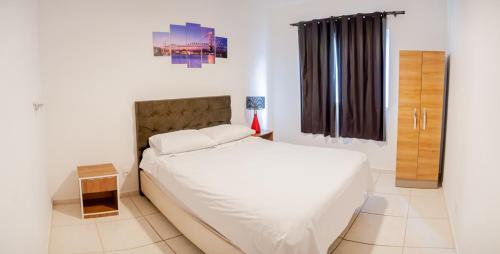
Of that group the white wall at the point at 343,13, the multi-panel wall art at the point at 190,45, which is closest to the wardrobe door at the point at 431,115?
the white wall at the point at 343,13

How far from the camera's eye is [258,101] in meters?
4.87

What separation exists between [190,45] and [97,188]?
80.7 inches

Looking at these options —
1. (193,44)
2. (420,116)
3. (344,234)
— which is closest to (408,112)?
(420,116)

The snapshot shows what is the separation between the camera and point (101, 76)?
12.1 ft

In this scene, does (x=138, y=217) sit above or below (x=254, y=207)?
below

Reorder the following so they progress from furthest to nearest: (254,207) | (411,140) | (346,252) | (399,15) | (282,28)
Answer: (282,28)
(399,15)
(411,140)
(346,252)
(254,207)

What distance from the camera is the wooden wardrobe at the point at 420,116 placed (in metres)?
3.85

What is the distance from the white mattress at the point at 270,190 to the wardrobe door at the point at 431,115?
1005 mm

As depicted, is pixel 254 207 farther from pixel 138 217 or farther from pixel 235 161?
pixel 138 217

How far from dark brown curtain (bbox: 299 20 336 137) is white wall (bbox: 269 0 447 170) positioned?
0.18 m

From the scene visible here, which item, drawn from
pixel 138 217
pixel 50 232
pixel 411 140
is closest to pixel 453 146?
pixel 411 140

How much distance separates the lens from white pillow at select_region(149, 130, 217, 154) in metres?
3.53

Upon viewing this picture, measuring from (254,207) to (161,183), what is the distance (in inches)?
55.8

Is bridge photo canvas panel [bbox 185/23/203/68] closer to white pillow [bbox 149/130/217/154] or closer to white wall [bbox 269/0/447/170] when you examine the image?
white pillow [bbox 149/130/217/154]
